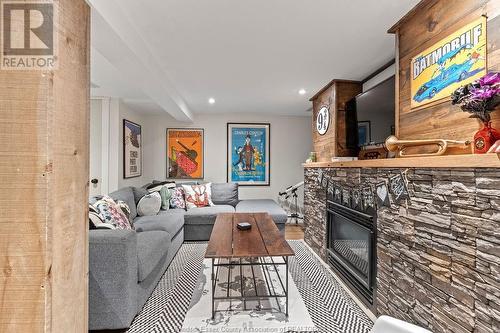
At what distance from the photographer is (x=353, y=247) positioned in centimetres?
266

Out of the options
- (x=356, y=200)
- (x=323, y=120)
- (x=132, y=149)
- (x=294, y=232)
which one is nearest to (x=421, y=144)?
(x=356, y=200)

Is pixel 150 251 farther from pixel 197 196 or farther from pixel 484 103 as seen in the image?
pixel 484 103

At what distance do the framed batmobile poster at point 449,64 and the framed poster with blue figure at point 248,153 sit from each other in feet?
12.4

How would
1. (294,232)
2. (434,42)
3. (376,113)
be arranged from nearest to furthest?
(434,42) < (376,113) < (294,232)

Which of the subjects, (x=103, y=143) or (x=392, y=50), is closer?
(x=392, y=50)

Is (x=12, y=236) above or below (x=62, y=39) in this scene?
below

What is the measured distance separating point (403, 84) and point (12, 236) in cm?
243

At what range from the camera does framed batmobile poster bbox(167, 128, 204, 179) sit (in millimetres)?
5457

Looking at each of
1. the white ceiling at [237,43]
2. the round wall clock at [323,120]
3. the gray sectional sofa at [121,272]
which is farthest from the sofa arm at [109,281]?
the round wall clock at [323,120]

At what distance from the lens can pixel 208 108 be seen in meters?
4.95

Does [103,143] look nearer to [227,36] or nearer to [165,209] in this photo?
[165,209]

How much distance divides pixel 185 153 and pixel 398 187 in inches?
173

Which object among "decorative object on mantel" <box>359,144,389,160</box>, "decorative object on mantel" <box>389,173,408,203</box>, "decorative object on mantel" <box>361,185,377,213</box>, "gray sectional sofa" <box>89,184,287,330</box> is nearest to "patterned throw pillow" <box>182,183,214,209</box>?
"gray sectional sofa" <box>89,184,287,330</box>

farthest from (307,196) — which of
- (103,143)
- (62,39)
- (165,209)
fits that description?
(62,39)
